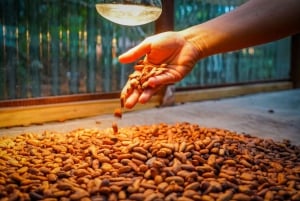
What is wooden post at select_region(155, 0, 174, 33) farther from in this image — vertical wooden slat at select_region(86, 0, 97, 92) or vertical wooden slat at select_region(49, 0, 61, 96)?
vertical wooden slat at select_region(49, 0, 61, 96)

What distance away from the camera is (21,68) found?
3.09 metres

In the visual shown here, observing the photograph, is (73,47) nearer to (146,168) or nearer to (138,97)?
(138,97)

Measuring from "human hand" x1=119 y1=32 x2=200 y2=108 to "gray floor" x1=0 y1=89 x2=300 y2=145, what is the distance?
0.79 m

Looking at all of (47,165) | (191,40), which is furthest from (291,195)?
(191,40)

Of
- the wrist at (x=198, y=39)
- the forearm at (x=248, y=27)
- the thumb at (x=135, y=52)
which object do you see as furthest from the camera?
the wrist at (x=198, y=39)

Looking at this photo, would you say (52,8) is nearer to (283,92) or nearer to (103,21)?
(103,21)

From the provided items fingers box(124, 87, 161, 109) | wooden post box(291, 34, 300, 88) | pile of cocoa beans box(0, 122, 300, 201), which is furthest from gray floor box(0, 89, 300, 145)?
wooden post box(291, 34, 300, 88)

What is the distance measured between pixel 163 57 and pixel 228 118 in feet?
4.27

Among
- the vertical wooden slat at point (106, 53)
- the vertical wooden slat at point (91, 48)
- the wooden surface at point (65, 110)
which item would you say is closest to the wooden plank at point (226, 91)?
the wooden surface at point (65, 110)

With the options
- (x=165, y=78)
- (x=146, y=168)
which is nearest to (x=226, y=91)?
(x=165, y=78)

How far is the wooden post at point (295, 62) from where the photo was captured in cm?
599

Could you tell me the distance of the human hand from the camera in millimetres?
2334

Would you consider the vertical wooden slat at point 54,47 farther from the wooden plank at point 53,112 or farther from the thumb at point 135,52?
the thumb at point 135,52

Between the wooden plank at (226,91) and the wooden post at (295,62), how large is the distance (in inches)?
4.9
